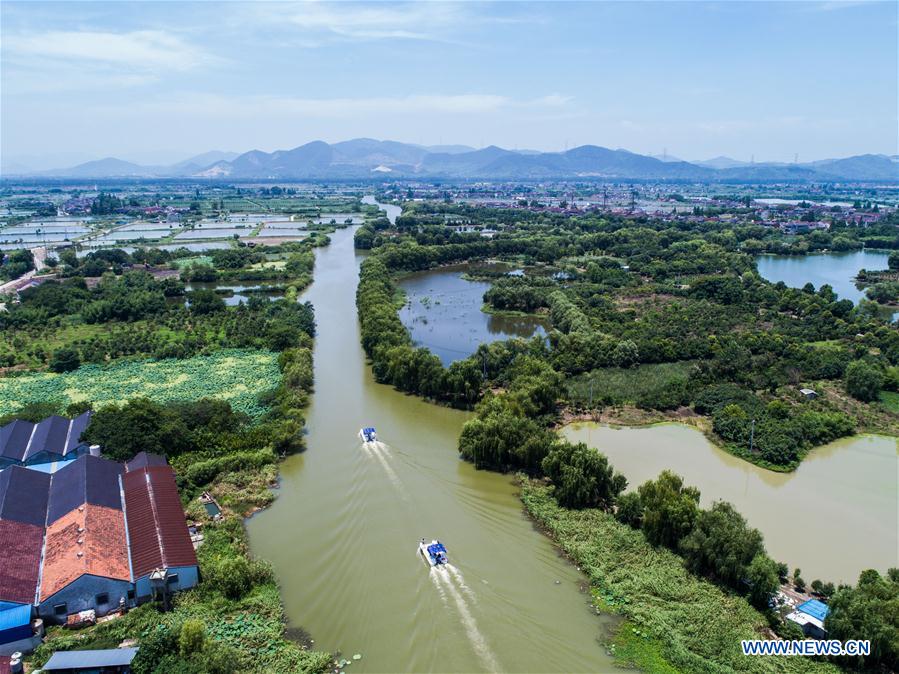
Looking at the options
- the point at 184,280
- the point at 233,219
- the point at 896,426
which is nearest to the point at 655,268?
the point at 896,426

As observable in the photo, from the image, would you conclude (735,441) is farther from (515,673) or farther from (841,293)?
(841,293)

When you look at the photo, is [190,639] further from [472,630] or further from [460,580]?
[460,580]

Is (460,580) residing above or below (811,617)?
below

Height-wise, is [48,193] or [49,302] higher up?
[48,193]

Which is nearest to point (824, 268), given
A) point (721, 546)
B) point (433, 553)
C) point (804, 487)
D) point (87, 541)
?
point (804, 487)

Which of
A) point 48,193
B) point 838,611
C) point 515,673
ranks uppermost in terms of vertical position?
point 48,193
